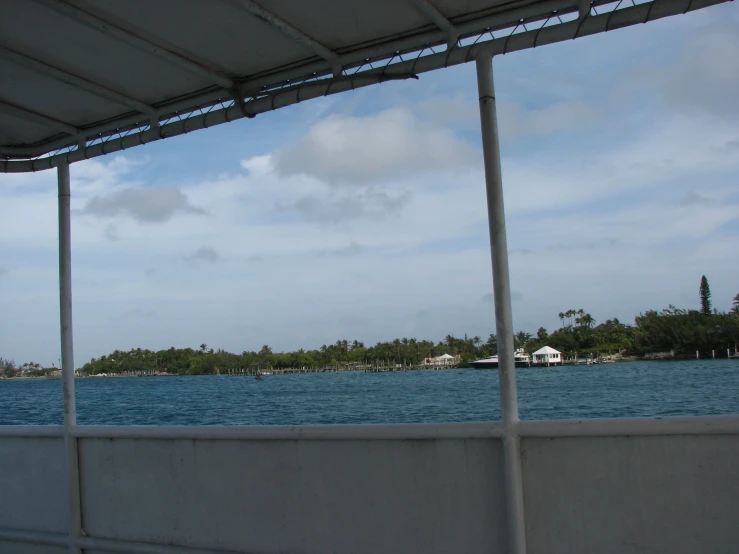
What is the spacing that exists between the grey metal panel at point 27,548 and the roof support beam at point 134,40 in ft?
8.46

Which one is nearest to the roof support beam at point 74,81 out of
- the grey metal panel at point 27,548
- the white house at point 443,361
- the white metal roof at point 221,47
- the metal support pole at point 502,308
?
the white metal roof at point 221,47

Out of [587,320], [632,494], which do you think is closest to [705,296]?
[587,320]

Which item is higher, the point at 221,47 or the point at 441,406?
the point at 221,47

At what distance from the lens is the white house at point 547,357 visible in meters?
99.7

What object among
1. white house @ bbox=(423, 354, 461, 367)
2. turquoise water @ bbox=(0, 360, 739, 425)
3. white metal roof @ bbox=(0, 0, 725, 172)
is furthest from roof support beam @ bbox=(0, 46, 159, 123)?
white house @ bbox=(423, 354, 461, 367)

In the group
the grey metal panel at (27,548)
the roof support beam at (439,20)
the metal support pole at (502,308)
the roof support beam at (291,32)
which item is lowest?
the grey metal panel at (27,548)

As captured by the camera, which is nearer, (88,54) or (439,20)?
(439,20)

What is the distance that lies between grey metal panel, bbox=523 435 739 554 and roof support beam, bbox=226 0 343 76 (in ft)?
6.11

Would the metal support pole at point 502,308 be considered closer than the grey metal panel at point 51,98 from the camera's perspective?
Yes

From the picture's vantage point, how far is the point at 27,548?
346 centimetres

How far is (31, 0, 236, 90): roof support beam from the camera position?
251cm

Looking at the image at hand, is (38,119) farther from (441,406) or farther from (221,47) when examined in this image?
(441,406)

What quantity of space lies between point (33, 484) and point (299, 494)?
5.56 ft

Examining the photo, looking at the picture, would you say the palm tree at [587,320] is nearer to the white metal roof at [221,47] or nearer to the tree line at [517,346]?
the tree line at [517,346]
